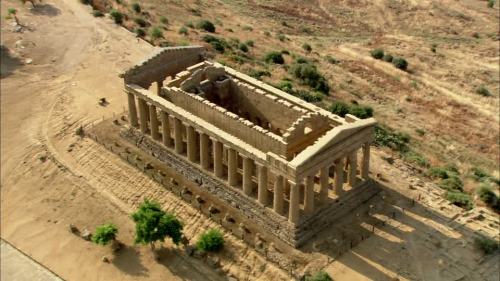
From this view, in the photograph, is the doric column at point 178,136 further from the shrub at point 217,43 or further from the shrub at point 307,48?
the shrub at point 307,48

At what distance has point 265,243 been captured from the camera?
125 ft

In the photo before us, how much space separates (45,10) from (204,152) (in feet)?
121

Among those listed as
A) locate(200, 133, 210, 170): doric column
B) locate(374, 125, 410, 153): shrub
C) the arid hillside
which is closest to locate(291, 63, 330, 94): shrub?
the arid hillside

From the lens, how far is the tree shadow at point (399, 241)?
37281 mm

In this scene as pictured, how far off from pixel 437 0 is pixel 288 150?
7497 cm

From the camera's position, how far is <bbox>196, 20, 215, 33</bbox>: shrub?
72.4 m

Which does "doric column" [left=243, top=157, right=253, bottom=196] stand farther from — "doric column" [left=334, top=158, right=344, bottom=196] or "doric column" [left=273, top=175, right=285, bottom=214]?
"doric column" [left=334, top=158, right=344, bottom=196]

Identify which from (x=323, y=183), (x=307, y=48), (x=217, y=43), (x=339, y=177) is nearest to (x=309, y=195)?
(x=323, y=183)

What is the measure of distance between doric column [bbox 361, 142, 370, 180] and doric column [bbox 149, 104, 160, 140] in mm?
16398

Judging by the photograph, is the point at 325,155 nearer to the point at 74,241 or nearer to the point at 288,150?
the point at 288,150

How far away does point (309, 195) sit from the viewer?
37.8m

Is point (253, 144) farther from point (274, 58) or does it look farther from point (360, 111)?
point (274, 58)

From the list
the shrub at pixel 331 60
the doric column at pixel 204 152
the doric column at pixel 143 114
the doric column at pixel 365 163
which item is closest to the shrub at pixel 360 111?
the doric column at pixel 365 163

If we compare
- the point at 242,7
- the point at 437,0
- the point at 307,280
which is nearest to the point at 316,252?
the point at 307,280
